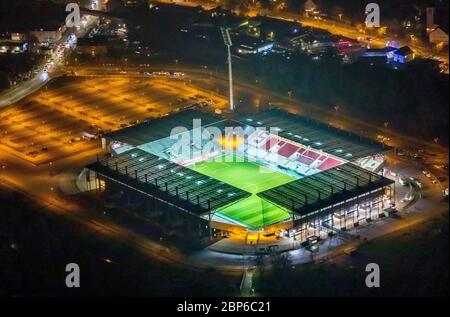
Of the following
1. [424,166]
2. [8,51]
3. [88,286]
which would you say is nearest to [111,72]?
[8,51]

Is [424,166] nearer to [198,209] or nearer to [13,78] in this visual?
[198,209]

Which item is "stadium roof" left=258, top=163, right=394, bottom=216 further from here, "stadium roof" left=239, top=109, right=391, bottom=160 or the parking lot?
the parking lot

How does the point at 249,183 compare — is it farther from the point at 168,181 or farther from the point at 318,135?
the point at 318,135

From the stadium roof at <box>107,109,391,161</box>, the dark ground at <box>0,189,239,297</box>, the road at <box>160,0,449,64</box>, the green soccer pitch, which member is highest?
the road at <box>160,0,449,64</box>

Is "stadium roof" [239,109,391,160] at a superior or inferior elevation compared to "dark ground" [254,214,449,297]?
superior

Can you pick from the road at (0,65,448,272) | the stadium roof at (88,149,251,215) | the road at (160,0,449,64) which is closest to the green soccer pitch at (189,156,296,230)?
the stadium roof at (88,149,251,215)

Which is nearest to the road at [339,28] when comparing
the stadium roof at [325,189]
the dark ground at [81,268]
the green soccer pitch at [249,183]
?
the green soccer pitch at [249,183]

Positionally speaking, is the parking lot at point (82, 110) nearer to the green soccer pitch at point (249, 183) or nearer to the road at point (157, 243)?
the road at point (157, 243)

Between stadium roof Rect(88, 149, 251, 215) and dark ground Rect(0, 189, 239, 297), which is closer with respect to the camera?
dark ground Rect(0, 189, 239, 297)
